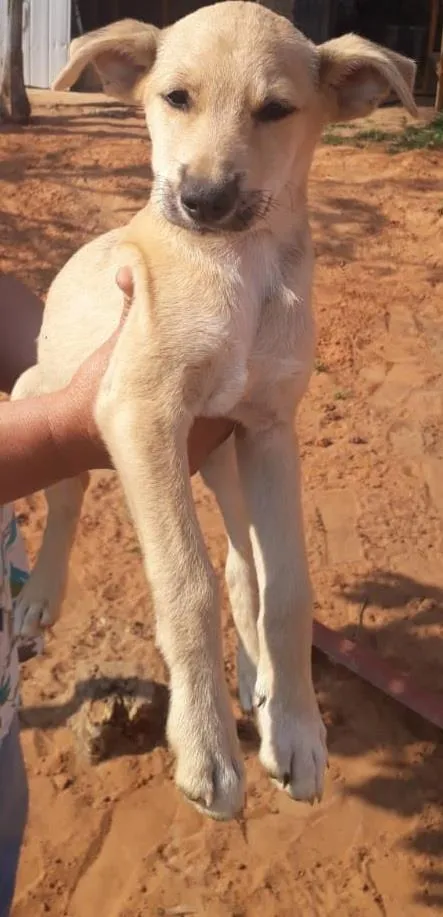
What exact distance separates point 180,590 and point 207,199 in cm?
101

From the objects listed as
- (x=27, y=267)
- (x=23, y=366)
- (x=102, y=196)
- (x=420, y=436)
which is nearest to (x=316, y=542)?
(x=420, y=436)

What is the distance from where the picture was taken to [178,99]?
2.86 meters

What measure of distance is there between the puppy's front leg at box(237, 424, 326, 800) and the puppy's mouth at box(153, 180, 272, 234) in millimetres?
626

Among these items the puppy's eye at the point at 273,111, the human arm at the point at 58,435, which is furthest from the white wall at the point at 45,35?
the human arm at the point at 58,435

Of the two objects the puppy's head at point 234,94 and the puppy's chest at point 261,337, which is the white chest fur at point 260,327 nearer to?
the puppy's chest at point 261,337

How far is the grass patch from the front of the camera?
1163cm

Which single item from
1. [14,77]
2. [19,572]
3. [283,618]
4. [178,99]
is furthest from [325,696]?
[14,77]

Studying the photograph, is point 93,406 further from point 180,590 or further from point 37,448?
point 180,590

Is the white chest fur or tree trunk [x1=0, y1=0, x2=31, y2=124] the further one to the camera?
tree trunk [x1=0, y1=0, x2=31, y2=124]

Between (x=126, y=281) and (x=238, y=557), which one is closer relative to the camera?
(x=126, y=281)

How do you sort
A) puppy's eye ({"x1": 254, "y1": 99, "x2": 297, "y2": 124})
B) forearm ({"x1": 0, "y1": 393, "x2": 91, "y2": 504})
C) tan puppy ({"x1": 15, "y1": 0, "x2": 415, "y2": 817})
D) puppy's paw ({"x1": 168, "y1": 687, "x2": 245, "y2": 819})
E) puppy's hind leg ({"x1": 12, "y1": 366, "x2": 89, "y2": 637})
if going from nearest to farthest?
puppy's paw ({"x1": 168, "y1": 687, "x2": 245, "y2": 819}) → tan puppy ({"x1": 15, "y1": 0, "x2": 415, "y2": 817}) → forearm ({"x1": 0, "y1": 393, "x2": 91, "y2": 504}) → puppy's eye ({"x1": 254, "y1": 99, "x2": 297, "y2": 124}) → puppy's hind leg ({"x1": 12, "y1": 366, "x2": 89, "y2": 637})

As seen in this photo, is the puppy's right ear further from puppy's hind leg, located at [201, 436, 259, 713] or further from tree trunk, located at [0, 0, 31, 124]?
tree trunk, located at [0, 0, 31, 124]

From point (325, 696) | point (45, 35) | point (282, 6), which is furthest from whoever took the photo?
point (45, 35)

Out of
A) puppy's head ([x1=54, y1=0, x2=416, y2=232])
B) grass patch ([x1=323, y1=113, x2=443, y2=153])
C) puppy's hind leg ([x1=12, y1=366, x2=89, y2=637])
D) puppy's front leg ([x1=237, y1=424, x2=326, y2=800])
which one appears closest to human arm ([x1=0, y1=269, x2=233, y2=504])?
puppy's front leg ([x1=237, y1=424, x2=326, y2=800])
